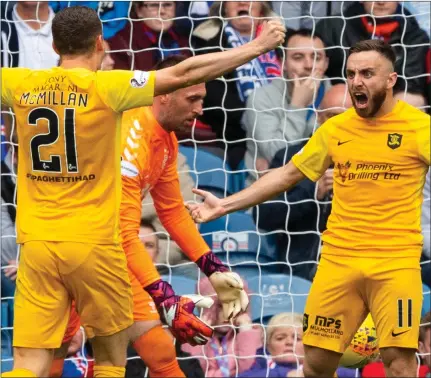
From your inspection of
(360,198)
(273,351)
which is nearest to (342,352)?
(360,198)

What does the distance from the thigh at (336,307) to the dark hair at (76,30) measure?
1.69 metres

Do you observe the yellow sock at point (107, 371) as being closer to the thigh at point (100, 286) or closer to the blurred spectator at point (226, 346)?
the thigh at point (100, 286)

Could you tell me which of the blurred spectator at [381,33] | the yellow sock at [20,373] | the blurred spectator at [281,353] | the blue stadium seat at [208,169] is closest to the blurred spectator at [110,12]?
the blue stadium seat at [208,169]

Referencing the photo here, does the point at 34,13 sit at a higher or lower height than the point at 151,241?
higher

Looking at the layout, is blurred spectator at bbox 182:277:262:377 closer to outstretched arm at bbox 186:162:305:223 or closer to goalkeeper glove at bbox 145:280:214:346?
goalkeeper glove at bbox 145:280:214:346

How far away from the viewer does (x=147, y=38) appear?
8195mm

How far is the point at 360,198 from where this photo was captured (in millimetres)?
5801

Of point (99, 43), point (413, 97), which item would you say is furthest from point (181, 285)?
point (99, 43)

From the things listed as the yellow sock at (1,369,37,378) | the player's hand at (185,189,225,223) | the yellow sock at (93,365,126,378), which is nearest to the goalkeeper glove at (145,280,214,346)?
the player's hand at (185,189,225,223)

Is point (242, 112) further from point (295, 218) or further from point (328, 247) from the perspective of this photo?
point (328, 247)

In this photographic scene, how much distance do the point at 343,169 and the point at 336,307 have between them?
69 centimetres

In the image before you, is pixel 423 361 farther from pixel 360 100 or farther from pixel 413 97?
pixel 360 100

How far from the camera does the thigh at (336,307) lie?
5.80 meters

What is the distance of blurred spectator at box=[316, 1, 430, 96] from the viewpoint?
26.7 feet
